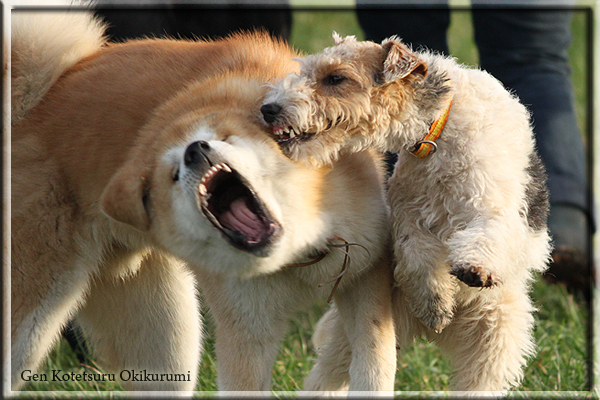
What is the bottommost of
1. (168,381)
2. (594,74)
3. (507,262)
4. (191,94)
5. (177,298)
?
(168,381)

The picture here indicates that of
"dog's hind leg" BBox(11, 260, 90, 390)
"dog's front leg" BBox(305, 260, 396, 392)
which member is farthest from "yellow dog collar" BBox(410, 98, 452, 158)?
"dog's hind leg" BBox(11, 260, 90, 390)

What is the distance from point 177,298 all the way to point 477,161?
2.20 metres

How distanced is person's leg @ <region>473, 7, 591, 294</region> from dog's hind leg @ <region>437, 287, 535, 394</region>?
237 cm

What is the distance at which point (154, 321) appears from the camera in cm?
431

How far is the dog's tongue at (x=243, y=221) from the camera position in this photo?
3011mm

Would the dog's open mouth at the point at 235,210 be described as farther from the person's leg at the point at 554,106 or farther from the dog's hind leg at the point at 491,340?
the person's leg at the point at 554,106

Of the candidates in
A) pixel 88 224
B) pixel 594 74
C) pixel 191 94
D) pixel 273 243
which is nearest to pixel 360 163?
pixel 273 243

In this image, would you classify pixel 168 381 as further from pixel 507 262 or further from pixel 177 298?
pixel 507 262

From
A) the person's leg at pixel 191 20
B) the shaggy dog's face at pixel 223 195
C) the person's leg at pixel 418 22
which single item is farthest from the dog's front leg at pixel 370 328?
the person's leg at pixel 191 20

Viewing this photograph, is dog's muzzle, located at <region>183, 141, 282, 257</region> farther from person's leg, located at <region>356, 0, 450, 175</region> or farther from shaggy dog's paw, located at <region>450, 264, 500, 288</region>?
person's leg, located at <region>356, 0, 450, 175</region>

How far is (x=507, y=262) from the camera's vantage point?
303 centimetres

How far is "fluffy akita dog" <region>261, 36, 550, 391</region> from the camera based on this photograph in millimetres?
3100

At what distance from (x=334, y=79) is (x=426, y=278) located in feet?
3.46

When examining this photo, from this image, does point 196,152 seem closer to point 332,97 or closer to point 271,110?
point 271,110
